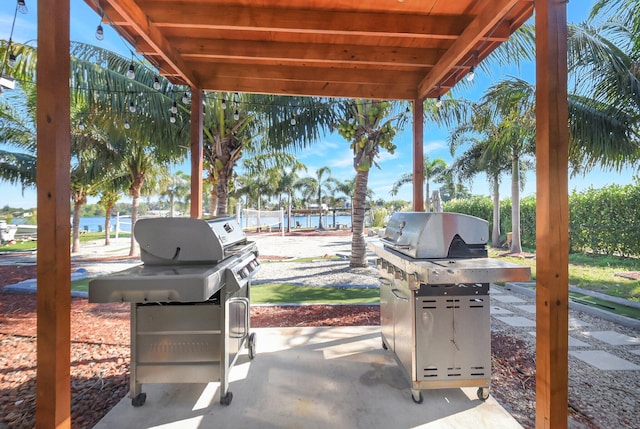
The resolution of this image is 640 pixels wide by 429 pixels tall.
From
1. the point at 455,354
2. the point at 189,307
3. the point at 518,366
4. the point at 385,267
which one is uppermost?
the point at 385,267

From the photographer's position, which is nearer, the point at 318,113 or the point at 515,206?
the point at 318,113

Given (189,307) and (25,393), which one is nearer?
(189,307)

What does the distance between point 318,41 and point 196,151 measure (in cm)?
184

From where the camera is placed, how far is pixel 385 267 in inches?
115

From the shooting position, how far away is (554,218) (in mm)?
1732

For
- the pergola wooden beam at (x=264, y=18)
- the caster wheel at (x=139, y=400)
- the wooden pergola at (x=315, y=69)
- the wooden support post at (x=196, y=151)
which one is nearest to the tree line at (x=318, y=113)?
the wooden support post at (x=196, y=151)

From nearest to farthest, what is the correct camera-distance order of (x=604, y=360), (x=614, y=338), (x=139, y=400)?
(x=139, y=400), (x=604, y=360), (x=614, y=338)

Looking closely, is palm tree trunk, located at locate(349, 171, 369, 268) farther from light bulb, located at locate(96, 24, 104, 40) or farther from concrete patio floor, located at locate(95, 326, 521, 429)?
light bulb, located at locate(96, 24, 104, 40)

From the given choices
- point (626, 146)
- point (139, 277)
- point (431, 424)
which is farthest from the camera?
point (626, 146)

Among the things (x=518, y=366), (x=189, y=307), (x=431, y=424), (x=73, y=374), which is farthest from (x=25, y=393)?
(x=518, y=366)

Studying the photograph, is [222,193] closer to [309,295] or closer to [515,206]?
[309,295]

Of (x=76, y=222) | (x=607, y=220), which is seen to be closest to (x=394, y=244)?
(x=607, y=220)

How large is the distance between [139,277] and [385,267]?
6.64ft

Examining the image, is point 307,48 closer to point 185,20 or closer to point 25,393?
point 185,20
